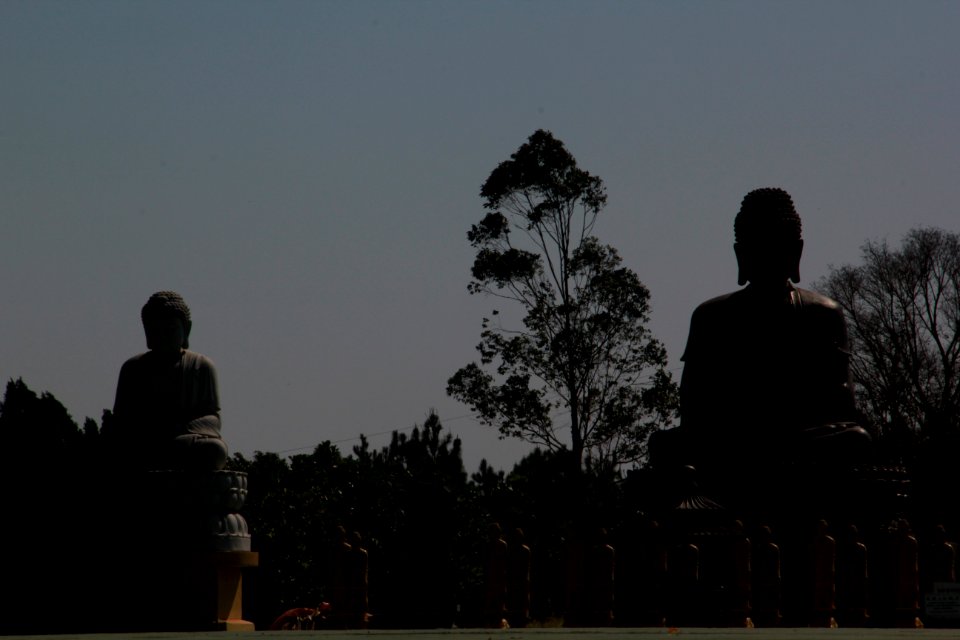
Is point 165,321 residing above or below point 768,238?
below

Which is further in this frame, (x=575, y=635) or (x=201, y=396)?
(x=201, y=396)

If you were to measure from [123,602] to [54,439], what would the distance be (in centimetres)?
658

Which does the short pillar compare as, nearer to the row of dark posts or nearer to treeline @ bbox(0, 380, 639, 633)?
treeline @ bbox(0, 380, 639, 633)

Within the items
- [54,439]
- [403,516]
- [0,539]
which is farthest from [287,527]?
[0,539]

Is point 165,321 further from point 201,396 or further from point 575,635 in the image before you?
point 575,635

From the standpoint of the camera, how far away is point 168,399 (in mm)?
14922

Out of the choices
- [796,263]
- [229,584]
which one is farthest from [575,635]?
[796,263]

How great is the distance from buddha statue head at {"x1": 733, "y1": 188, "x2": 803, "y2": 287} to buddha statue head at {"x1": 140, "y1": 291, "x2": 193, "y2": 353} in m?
5.95

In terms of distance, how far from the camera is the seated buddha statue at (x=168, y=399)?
571 inches

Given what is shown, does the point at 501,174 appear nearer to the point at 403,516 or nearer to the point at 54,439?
the point at 403,516

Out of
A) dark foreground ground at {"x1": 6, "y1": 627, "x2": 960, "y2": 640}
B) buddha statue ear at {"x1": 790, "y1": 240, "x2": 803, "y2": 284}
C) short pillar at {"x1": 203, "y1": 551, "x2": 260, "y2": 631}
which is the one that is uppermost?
buddha statue ear at {"x1": 790, "y1": 240, "x2": 803, "y2": 284}

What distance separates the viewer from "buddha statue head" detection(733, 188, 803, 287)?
1698 centimetres

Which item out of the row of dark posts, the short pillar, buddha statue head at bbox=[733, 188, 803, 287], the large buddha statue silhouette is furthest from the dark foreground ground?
buddha statue head at bbox=[733, 188, 803, 287]

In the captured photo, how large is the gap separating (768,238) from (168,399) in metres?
6.41
